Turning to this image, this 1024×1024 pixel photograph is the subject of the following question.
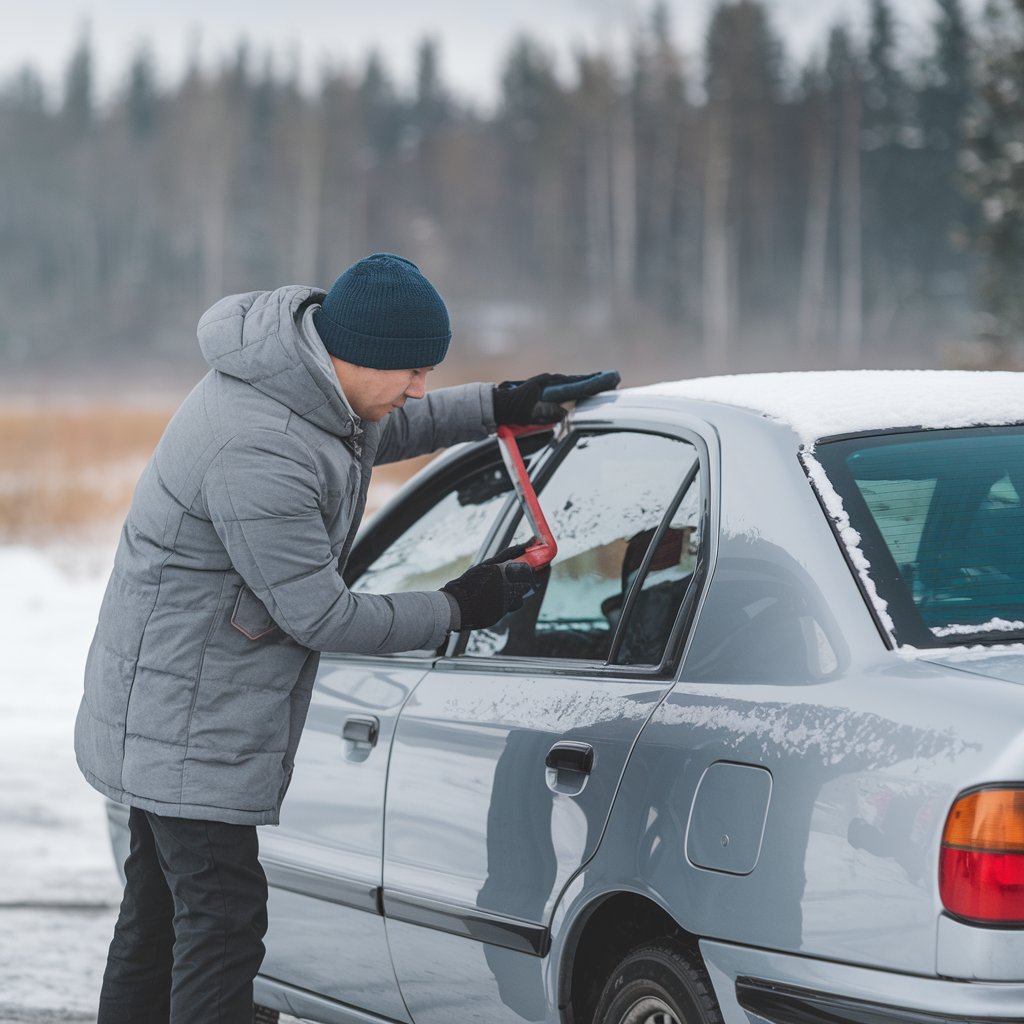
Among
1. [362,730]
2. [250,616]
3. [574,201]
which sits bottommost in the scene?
[362,730]

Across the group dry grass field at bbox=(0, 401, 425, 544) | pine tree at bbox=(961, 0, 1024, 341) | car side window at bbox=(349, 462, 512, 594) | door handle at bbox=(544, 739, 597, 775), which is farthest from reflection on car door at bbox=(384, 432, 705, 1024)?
pine tree at bbox=(961, 0, 1024, 341)

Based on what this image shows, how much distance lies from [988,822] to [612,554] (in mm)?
1502

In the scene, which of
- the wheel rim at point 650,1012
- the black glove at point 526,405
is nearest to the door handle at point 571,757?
the wheel rim at point 650,1012

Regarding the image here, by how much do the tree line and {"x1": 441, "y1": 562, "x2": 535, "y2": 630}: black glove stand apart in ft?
186

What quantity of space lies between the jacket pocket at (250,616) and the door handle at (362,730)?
0.60m

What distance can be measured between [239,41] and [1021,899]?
301 feet

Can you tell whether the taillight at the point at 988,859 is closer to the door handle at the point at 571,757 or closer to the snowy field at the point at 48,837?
the door handle at the point at 571,757

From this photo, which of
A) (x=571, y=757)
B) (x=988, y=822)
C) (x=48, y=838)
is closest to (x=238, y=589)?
(x=571, y=757)

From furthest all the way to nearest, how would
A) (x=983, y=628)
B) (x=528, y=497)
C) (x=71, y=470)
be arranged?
(x=71, y=470) → (x=528, y=497) → (x=983, y=628)

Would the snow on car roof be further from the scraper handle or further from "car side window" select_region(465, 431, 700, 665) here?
the scraper handle

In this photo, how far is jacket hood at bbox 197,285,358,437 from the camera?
10.2ft

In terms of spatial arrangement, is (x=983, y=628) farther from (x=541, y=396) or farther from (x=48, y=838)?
(x=48, y=838)

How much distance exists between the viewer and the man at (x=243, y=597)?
3.08m

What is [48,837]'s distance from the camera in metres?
7.30
